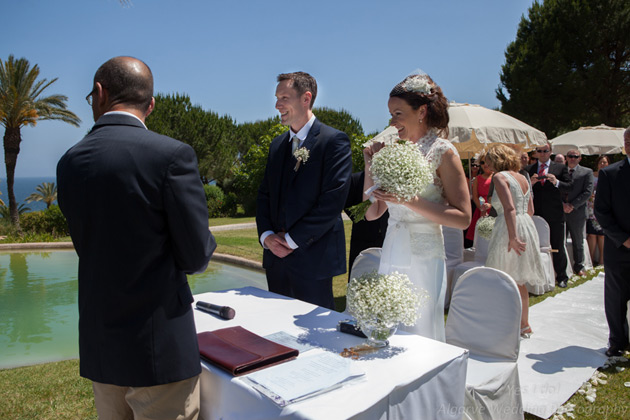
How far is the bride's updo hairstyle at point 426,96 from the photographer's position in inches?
106

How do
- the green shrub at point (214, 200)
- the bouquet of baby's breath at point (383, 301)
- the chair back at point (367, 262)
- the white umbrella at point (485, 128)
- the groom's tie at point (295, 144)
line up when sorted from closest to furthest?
the bouquet of baby's breath at point (383, 301), the groom's tie at point (295, 144), the chair back at point (367, 262), the white umbrella at point (485, 128), the green shrub at point (214, 200)

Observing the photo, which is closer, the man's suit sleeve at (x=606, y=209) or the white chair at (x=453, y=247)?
the man's suit sleeve at (x=606, y=209)

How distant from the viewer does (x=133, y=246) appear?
1.59 metres

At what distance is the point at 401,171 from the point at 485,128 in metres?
7.10

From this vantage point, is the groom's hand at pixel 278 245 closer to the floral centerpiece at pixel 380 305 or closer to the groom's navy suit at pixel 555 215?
the floral centerpiece at pixel 380 305

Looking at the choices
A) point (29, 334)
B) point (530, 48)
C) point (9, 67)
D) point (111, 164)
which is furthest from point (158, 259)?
point (530, 48)

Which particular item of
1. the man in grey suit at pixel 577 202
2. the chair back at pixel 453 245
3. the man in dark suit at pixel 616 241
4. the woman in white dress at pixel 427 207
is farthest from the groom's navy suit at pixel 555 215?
the woman in white dress at pixel 427 207

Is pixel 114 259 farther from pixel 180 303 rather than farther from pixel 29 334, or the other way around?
pixel 29 334

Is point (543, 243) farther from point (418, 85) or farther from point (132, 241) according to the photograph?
point (132, 241)

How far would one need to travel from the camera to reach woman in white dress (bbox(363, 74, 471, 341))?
2.68 metres

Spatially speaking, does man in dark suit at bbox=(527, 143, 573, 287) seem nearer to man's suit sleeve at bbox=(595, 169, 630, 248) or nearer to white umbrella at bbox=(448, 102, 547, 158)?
white umbrella at bbox=(448, 102, 547, 158)

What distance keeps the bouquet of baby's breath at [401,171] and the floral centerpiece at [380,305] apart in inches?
21.0

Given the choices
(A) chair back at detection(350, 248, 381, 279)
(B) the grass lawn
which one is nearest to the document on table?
(A) chair back at detection(350, 248, 381, 279)

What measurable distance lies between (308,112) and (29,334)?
5.97 meters
